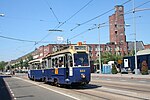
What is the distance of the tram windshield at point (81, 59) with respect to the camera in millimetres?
21906

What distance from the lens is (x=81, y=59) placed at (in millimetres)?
22172

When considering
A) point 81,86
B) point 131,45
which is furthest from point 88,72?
point 131,45

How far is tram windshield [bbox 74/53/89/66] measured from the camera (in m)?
21.9

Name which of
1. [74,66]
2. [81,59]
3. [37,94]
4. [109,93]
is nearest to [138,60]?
[81,59]

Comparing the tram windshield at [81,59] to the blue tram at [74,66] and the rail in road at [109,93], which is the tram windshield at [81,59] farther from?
the rail in road at [109,93]

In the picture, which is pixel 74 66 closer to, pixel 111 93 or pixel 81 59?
pixel 81 59

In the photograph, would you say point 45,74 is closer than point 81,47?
No

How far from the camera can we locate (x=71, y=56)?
2191cm

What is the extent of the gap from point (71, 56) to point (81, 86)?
4214mm

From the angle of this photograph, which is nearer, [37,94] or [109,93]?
[109,93]

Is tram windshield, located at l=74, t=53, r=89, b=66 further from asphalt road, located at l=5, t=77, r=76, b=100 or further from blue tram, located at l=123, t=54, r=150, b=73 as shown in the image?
blue tram, located at l=123, t=54, r=150, b=73

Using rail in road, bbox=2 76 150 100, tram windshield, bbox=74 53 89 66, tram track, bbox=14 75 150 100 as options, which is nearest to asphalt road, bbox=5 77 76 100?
rail in road, bbox=2 76 150 100

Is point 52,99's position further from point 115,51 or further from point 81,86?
point 115,51

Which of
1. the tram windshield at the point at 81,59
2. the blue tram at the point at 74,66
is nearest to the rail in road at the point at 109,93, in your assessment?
the blue tram at the point at 74,66
